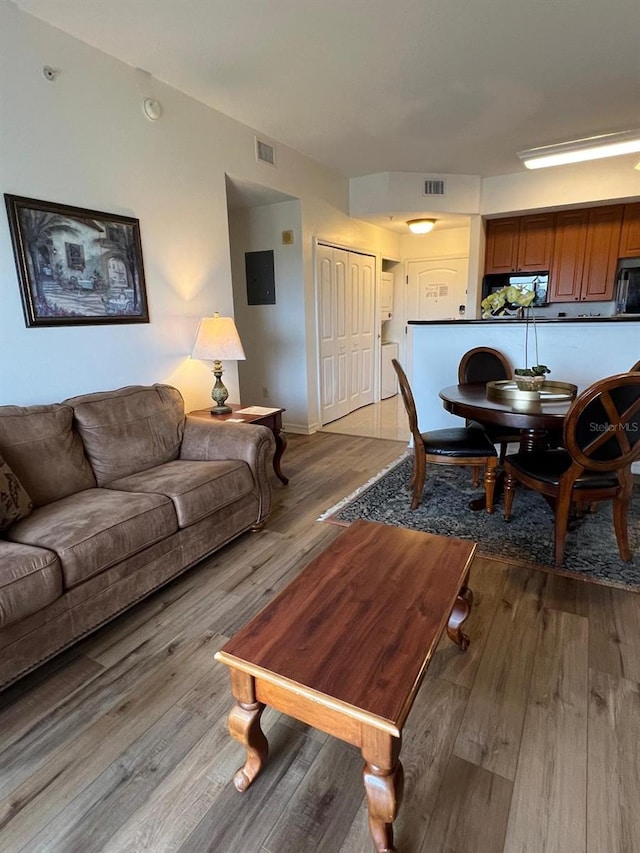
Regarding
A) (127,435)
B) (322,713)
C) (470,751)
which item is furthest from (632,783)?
(127,435)

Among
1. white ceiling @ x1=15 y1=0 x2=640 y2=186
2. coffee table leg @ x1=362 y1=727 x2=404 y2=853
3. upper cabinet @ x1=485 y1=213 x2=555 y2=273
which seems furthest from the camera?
upper cabinet @ x1=485 y1=213 x2=555 y2=273

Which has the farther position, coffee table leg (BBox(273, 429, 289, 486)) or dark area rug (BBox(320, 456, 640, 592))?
coffee table leg (BBox(273, 429, 289, 486))

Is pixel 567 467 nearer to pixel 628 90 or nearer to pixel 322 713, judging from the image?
pixel 322 713

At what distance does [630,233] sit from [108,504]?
18.7ft

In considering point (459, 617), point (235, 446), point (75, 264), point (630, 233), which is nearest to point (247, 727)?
point (459, 617)

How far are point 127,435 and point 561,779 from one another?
7.67 feet

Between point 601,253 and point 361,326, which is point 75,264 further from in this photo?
point 601,253

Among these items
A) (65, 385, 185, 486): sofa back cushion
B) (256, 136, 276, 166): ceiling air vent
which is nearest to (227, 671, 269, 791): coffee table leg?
(65, 385, 185, 486): sofa back cushion

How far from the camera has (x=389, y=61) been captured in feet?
8.96

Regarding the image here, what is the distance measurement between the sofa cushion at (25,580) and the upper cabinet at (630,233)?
19.4 ft

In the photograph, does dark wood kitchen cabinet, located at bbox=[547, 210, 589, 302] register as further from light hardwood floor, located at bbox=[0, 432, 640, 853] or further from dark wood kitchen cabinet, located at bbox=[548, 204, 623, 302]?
light hardwood floor, located at bbox=[0, 432, 640, 853]

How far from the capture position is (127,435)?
8.24 ft

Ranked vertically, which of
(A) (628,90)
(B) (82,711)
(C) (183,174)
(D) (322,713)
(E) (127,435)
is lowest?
(B) (82,711)

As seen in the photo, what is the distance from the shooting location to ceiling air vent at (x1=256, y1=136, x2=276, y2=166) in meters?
3.76
